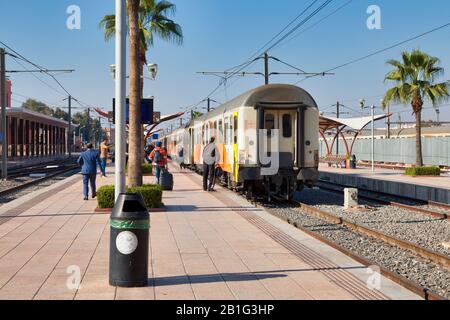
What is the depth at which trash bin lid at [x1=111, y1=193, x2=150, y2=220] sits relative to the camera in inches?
271

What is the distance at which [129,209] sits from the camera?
697cm

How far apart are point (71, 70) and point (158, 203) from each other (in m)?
15.2

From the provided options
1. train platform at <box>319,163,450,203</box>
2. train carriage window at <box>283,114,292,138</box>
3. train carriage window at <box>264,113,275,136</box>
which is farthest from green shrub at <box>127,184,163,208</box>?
train platform at <box>319,163,450,203</box>

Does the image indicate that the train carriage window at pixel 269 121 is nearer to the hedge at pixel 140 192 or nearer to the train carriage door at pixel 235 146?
the train carriage door at pixel 235 146

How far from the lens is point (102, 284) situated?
6.96 metres

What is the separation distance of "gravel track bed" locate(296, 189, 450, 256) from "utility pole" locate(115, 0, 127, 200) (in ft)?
18.7

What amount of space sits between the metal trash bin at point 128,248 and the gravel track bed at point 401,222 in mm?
6019

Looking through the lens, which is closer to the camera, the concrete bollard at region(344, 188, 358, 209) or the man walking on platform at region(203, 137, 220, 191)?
the concrete bollard at region(344, 188, 358, 209)

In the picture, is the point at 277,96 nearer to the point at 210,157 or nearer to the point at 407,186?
the point at 210,157

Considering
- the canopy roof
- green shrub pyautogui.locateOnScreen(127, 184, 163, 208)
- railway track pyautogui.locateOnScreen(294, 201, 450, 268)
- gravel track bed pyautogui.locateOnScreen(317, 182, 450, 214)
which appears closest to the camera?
railway track pyautogui.locateOnScreen(294, 201, 450, 268)

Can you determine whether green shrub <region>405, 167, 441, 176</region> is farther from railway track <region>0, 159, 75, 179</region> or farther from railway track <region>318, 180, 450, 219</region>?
railway track <region>0, 159, 75, 179</region>

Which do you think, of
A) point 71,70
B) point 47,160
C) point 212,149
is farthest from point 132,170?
point 47,160

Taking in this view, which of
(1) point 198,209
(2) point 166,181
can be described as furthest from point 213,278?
(2) point 166,181
